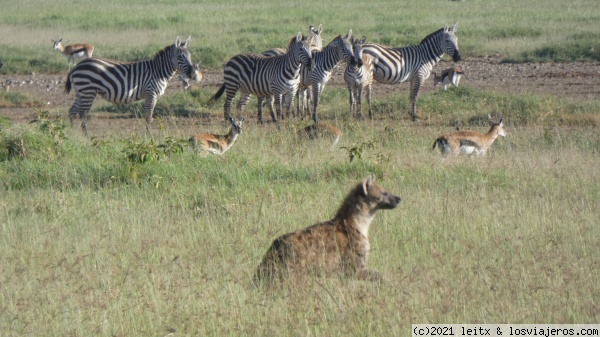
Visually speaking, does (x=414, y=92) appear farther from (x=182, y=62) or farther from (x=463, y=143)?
(x=463, y=143)

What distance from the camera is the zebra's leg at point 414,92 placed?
15.8 metres

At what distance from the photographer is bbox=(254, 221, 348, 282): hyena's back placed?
5996mm

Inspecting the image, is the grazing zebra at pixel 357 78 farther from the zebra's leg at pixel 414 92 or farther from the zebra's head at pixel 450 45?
the zebra's head at pixel 450 45

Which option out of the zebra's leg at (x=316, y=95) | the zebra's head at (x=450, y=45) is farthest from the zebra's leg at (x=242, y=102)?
the zebra's head at (x=450, y=45)

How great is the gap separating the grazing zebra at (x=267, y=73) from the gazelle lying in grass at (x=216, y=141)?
11.6ft

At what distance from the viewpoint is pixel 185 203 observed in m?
8.88

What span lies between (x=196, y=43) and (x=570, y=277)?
21.2 m

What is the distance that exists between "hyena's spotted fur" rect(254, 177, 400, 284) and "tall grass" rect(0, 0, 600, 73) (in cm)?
1623

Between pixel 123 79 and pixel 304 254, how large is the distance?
31.4ft

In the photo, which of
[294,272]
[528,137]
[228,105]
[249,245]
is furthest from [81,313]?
[228,105]

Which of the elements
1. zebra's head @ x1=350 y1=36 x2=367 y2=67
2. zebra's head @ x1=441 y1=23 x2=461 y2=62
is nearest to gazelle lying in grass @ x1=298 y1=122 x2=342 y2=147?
zebra's head @ x1=350 y1=36 x2=367 y2=67

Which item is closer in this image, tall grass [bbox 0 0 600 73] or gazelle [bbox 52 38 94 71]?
tall grass [bbox 0 0 600 73]

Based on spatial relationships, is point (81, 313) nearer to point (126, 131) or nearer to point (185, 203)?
point (185, 203)

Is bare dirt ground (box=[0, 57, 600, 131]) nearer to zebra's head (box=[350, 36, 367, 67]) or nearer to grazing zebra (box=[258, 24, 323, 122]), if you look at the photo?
grazing zebra (box=[258, 24, 323, 122])
